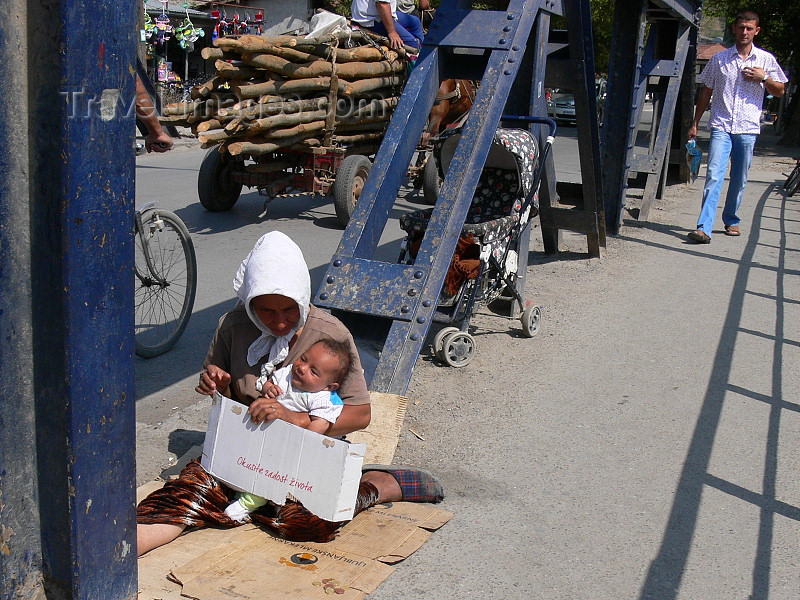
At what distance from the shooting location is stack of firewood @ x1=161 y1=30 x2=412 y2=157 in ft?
25.5

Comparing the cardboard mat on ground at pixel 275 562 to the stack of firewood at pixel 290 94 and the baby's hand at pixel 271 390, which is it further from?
the stack of firewood at pixel 290 94

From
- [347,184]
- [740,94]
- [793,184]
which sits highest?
[740,94]

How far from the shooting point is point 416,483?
12.1ft

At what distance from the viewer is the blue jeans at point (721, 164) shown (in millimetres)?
9422

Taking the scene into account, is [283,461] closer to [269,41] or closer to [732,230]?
[269,41]

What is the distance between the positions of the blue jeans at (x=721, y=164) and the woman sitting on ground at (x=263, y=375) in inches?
281

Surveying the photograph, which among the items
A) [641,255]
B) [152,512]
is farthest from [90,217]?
[641,255]

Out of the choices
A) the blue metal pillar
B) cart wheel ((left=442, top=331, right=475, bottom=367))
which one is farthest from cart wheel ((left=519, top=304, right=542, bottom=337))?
the blue metal pillar

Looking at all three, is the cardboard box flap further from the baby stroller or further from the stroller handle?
the stroller handle

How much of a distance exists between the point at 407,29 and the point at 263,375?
840cm

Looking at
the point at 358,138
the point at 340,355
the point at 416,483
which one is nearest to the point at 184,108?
the point at 358,138

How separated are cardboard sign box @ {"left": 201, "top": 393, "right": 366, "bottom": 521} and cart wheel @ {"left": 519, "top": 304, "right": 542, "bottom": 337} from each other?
9.98 ft

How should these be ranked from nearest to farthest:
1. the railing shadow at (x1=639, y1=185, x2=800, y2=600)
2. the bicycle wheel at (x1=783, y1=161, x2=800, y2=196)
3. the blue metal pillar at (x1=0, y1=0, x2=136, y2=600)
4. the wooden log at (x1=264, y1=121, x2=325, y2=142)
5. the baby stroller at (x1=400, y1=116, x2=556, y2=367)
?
the blue metal pillar at (x1=0, y1=0, x2=136, y2=600), the railing shadow at (x1=639, y1=185, x2=800, y2=600), the baby stroller at (x1=400, y1=116, x2=556, y2=367), the wooden log at (x1=264, y1=121, x2=325, y2=142), the bicycle wheel at (x1=783, y1=161, x2=800, y2=196)

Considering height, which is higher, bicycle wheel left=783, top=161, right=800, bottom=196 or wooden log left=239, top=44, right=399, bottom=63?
wooden log left=239, top=44, right=399, bottom=63
